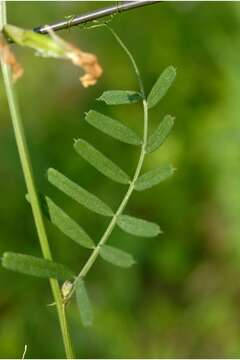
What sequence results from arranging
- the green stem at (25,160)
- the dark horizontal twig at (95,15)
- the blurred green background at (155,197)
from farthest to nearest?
the blurred green background at (155,197), the dark horizontal twig at (95,15), the green stem at (25,160)

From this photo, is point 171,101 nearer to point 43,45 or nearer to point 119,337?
point 119,337

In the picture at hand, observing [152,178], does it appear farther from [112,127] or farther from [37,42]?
[37,42]

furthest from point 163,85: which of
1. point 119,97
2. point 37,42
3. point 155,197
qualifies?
point 155,197

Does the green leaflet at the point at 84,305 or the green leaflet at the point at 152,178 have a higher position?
the green leaflet at the point at 152,178

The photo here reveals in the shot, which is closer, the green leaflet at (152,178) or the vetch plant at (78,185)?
the vetch plant at (78,185)

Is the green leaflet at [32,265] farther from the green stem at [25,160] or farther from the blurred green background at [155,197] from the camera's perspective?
the blurred green background at [155,197]

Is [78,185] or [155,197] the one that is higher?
[155,197]

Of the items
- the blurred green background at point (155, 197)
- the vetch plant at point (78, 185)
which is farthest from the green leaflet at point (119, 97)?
the blurred green background at point (155, 197)
